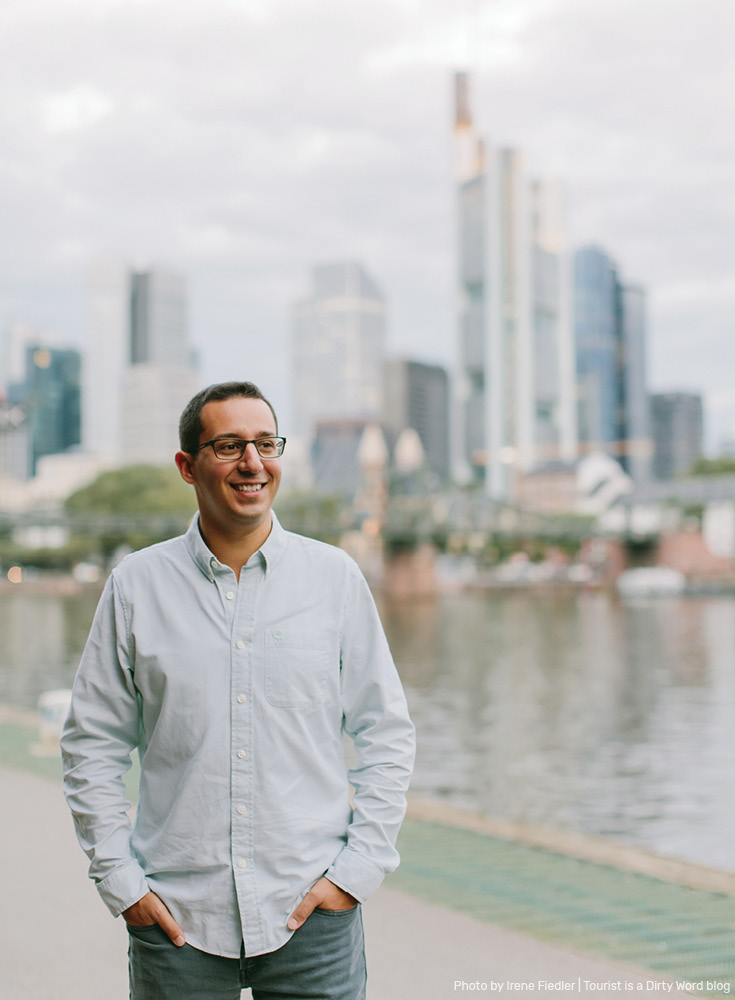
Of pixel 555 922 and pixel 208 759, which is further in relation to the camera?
pixel 555 922

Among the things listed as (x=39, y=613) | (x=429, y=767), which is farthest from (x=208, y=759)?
(x=39, y=613)

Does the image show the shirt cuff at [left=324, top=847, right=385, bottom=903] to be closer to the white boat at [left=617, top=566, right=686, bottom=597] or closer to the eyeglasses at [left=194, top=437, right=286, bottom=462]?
the eyeglasses at [left=194, top=437, right=286, bottom=462]

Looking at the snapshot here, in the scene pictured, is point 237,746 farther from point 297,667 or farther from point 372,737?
point 372,737

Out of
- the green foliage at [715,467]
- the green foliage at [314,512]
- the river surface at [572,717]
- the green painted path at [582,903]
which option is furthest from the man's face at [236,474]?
the green foliage at [715,467]

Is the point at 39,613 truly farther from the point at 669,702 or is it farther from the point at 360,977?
the point at 360,977

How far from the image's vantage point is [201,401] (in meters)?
2.46

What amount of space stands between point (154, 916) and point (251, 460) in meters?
0.94

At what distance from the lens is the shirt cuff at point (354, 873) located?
2.29 metres

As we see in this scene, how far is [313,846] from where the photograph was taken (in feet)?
7.59

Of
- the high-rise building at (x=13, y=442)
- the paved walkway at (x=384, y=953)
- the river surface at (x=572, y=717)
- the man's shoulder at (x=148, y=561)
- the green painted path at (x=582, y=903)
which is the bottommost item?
the river surface at (x=572, y=717)

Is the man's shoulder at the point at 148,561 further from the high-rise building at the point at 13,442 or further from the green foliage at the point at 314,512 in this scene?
the high-rise building at the point at 13,442

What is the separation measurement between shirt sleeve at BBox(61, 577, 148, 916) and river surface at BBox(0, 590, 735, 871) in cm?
802

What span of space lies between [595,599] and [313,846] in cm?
8584

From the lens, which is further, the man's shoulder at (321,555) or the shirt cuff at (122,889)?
the man's shoulder at (321,555)
